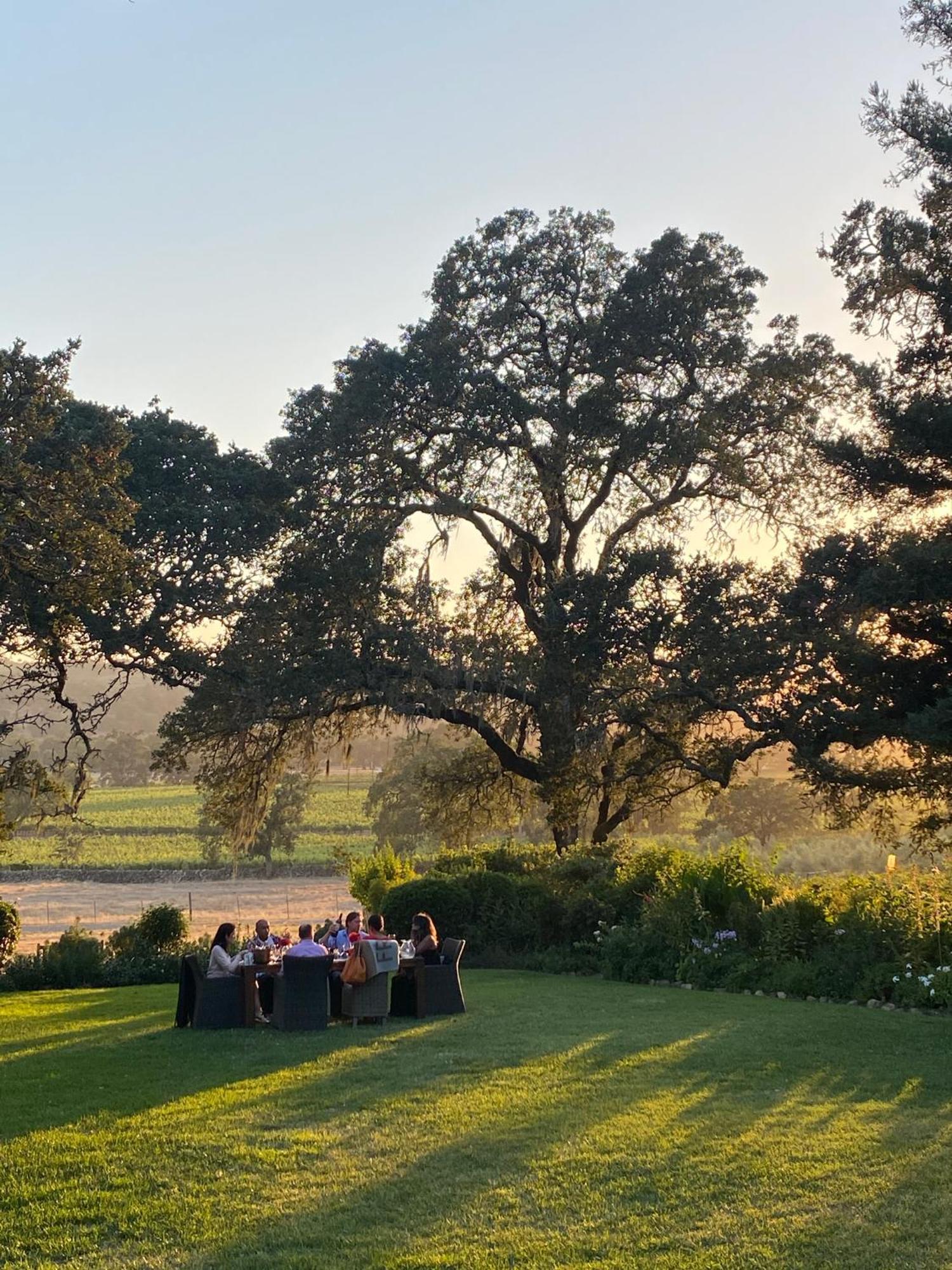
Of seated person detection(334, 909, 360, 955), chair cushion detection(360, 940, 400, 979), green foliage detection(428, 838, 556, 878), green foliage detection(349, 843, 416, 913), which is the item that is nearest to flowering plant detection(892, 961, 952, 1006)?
chair cushion detection(360, 940, 400, 979)

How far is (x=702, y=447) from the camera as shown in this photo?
2078 centimetres

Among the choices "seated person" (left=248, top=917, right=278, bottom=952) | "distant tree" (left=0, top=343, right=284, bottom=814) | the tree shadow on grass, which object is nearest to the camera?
the tree shadow on grass

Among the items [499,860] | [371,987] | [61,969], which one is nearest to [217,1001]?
[371,987]

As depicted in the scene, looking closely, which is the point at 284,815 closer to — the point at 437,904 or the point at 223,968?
the point at 437,904

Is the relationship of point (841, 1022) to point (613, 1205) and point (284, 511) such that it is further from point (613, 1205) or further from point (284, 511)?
point (284, 511)

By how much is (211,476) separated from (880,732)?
12.4 metres

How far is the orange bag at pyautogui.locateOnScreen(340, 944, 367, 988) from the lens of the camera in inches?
440

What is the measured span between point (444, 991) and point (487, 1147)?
5465 mm

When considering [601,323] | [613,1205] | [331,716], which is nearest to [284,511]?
[331,716]

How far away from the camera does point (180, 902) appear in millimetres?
42250

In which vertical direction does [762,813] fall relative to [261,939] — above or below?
above

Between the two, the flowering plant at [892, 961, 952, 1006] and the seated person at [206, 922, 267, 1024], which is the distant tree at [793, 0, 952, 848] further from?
the seated person at [206, 922, 267, 1024]

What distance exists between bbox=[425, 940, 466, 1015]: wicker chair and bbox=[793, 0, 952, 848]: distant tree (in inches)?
248

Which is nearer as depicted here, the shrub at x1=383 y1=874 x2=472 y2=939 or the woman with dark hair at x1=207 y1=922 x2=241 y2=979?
the woman with dark hair at x1=207 y1=922 x2=241 y2=979
